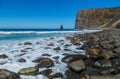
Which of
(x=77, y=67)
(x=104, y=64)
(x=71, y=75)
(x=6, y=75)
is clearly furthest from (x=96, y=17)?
(x=6, y=75)

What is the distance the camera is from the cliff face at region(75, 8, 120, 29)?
90125mm

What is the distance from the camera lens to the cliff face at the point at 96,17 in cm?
9012

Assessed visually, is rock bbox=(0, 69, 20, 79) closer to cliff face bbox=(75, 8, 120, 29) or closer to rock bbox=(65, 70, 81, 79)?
rock bbox=(65, 70, 81, 79)

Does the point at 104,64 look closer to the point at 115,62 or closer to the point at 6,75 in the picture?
the point at 115,62

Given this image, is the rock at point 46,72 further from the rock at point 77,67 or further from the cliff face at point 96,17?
the cliff face at point 96,17

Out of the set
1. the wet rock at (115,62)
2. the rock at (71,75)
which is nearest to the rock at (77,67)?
the rock at (71,75)

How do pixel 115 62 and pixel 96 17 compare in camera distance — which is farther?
pixel 96 17

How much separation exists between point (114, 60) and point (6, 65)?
13.4ft

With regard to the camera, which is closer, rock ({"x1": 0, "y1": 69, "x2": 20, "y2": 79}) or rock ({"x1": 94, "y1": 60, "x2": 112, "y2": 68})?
rock ({"x1": 0, "y1": 69, "x2": 20, "y2": 79})

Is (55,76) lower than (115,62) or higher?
lower

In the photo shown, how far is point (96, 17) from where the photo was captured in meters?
96.4

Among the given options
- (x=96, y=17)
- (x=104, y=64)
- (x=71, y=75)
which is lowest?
(x=71, y=75)

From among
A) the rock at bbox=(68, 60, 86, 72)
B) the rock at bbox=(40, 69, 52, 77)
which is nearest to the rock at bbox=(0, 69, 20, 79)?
the rock at bbox=(40, 69, 52, 77)

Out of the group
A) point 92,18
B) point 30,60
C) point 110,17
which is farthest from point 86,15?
point 30,60
